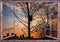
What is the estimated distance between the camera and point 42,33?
3.57 metres

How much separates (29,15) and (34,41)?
1.65 ft

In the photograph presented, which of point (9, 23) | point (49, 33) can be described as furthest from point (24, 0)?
point (49, 33)

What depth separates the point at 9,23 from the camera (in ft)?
11.6

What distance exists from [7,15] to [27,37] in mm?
568

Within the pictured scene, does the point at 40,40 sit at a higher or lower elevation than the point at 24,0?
lower

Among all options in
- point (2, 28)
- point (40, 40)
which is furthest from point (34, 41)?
point (2, 28)

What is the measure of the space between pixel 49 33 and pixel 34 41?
33 cm

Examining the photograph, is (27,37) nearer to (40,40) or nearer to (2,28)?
(40,40)

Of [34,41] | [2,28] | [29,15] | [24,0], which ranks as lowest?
[34,41]

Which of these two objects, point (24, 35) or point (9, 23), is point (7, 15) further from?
point (24, 35)

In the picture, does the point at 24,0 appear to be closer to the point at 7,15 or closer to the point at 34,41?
the point at 7,15

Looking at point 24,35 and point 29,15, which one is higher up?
point 29,15

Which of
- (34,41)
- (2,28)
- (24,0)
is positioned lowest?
(34,41)

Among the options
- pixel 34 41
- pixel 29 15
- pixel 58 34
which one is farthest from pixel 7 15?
pixel 58 34
